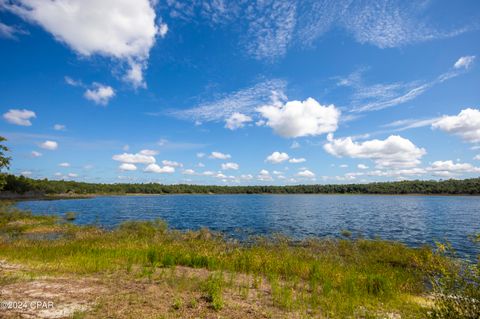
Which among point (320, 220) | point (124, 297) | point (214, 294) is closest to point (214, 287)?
point (214, 294)

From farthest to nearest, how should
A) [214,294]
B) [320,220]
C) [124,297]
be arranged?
[320,220]
[214,294]
[124,297]

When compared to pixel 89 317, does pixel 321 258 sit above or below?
below

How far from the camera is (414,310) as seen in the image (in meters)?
10.4

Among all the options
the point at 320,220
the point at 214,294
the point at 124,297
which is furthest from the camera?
the point at 320,220

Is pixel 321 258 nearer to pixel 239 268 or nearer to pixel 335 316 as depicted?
pixel 239 268

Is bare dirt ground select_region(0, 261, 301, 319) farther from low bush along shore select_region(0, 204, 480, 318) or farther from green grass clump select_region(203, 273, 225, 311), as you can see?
green grass clump select_region(203, 273, 225, 311)

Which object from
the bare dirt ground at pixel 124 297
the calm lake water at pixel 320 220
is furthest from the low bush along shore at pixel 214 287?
the calm lake water at pixel 320 220

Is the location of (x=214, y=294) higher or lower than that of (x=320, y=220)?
higher

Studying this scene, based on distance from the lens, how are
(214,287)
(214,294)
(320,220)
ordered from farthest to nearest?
(320,220) → (214,287) → (214,294)

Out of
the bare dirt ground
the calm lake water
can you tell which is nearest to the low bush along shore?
the bare dirt ground

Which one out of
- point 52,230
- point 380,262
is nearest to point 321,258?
point 380,262

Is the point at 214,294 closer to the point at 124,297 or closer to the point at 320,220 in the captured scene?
the point at 124,297

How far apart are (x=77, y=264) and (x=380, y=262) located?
2167 centimetres

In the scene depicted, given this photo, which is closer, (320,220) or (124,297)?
(124,297)
